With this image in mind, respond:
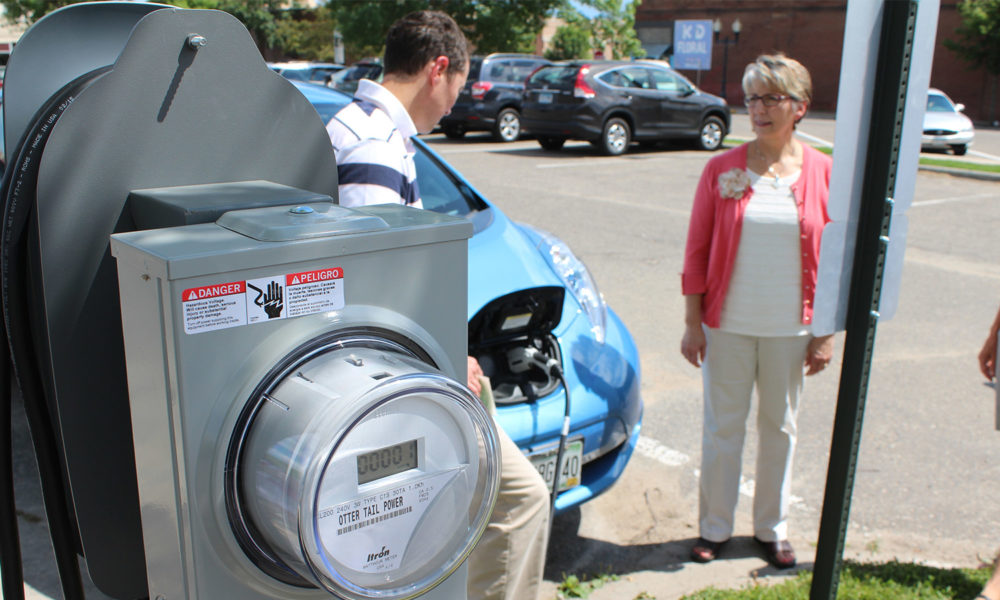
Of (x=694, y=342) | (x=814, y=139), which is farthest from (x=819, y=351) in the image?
(x=814, y=139)

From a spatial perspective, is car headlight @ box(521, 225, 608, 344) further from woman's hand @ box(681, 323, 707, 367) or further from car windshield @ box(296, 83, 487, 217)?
car windshield @ box(296, 83, 487, 217)

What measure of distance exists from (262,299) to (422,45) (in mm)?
1586

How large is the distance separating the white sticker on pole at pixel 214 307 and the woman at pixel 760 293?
2.24 meters

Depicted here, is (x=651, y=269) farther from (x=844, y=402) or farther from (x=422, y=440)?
(x=422, y=440)

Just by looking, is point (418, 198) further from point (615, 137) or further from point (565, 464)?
point (615, 137)

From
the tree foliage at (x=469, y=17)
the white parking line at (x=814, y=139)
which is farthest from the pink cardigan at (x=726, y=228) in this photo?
the tree foliage at (x=469, y=17)

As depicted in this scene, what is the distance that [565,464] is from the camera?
2961 mm

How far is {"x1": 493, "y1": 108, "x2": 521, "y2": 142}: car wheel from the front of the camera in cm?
1761

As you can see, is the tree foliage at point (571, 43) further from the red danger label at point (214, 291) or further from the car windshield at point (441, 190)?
the red danger label at point (214, 291)

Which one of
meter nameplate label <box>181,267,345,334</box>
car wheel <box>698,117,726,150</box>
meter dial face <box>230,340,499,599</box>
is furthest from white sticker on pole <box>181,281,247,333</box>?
car wheel <box>698,117,726,150</box>

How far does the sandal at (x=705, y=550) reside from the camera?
10.7 feet

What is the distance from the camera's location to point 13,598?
1.41m

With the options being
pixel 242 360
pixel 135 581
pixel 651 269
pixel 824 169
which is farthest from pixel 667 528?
pixel 651 269

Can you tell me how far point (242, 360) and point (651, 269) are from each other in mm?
6527
